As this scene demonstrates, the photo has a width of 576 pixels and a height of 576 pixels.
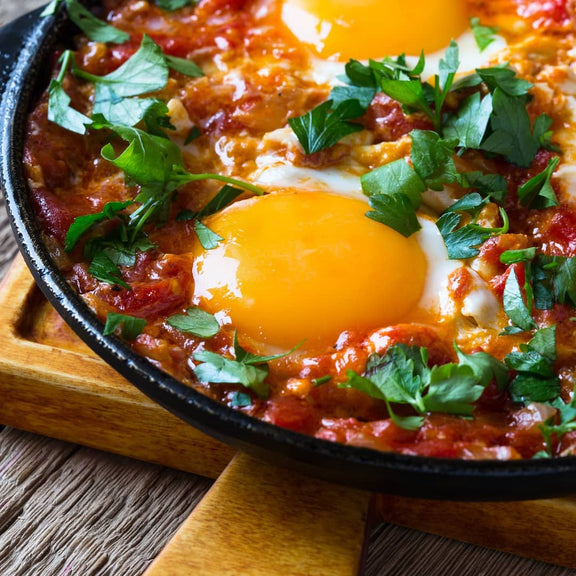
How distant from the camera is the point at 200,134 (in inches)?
132

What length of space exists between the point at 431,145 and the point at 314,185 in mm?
454

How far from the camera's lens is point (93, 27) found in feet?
12.2

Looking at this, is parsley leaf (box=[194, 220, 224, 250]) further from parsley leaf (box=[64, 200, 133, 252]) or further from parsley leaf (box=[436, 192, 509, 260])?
parsley leaf (box=[436, 192, 509, 260])

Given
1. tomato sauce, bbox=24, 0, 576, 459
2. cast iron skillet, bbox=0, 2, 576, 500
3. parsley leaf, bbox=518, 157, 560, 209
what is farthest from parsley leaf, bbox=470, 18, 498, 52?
cast iron skillet, bbox=0, 2, 576, 500

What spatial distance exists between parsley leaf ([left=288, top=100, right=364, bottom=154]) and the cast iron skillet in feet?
3.39

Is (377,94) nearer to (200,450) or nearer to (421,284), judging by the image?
(421,284)

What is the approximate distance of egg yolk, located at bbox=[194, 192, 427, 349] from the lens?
283 centimetres

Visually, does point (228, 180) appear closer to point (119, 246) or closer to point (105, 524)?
point (119, 246)

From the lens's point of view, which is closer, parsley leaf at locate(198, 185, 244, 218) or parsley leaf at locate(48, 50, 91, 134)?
parsley leaf at locate(198, 185, 244, 218)

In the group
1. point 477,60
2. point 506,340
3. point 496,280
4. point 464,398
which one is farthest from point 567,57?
point 464,398

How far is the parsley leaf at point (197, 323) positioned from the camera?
8.89 feet

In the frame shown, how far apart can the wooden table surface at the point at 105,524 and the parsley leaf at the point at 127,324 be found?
0.77 metres

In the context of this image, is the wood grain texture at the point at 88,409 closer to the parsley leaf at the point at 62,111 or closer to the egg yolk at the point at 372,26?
the parsley leaf at the point at 62,111

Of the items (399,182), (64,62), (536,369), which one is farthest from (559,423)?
(64,62)
